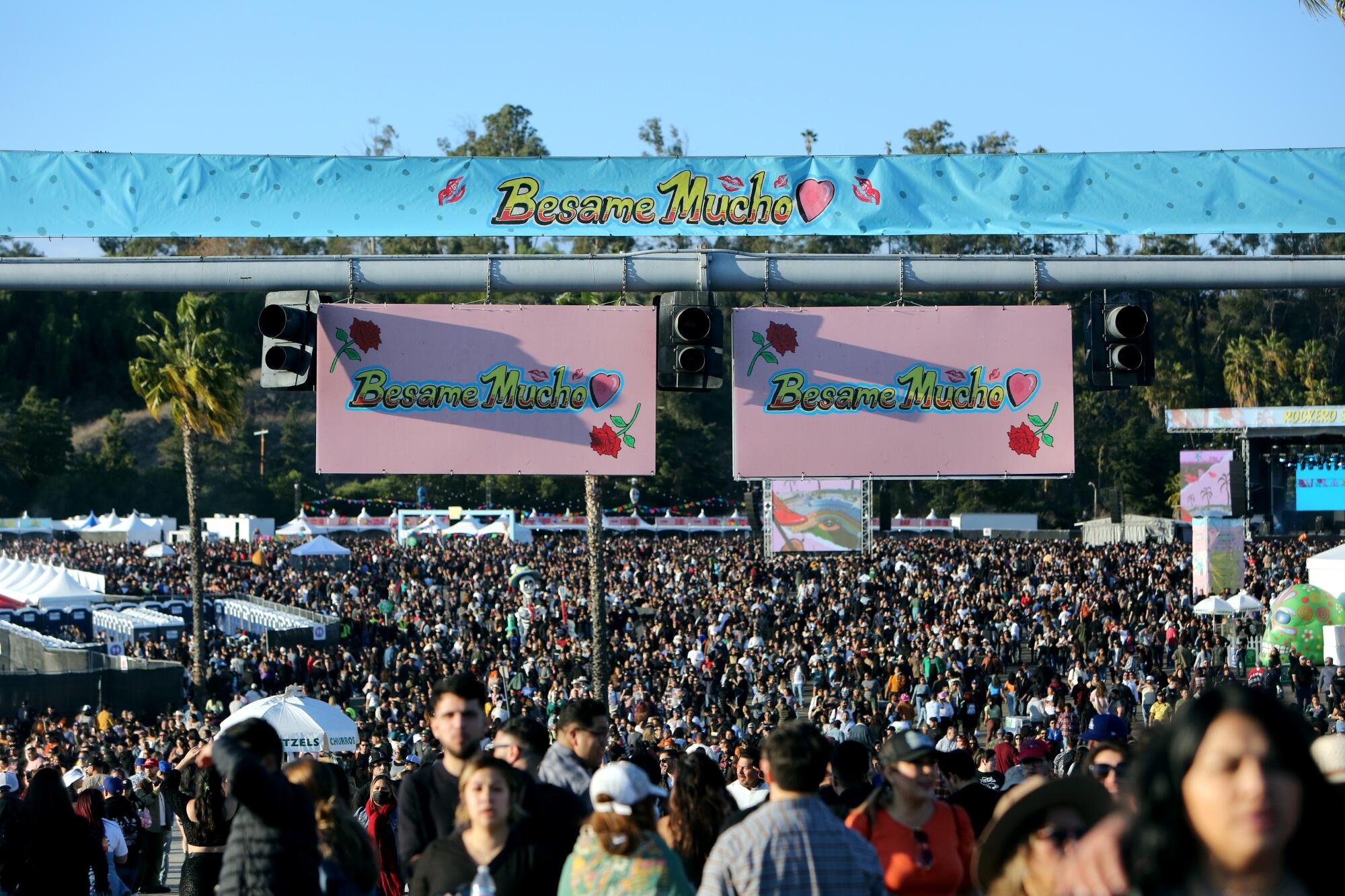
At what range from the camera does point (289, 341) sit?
11016 millimetres

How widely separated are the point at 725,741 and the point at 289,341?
15.6 ft

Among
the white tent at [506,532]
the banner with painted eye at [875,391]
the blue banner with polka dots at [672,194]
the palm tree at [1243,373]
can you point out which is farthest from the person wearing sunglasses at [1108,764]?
the palm tree at [1243,373]

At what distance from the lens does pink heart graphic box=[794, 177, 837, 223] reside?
11852mm

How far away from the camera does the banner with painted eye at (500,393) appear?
1199 cm

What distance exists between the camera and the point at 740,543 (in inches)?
2039

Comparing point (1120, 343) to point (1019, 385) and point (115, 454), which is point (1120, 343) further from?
point (115, 454)

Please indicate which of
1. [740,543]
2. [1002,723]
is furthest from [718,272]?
[740,543]

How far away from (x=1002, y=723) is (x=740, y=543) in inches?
1220

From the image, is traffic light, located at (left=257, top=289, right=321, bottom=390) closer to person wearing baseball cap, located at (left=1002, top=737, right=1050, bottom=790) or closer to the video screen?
person wearing baseball cap, located at (left=1002, top=737, right=1050, bottom=790)

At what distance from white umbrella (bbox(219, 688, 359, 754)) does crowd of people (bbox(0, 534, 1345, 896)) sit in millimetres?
462

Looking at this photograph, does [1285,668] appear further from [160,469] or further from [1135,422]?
[160,469]

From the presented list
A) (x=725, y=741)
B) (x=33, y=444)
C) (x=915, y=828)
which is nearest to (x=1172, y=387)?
(x=33, y=444)

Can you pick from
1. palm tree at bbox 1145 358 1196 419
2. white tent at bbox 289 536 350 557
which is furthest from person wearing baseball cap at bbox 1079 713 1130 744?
palm tree at bbox 1145 358 1196 419

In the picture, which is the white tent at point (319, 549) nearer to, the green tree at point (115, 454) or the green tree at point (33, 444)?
the green tree at point (115, 454)
